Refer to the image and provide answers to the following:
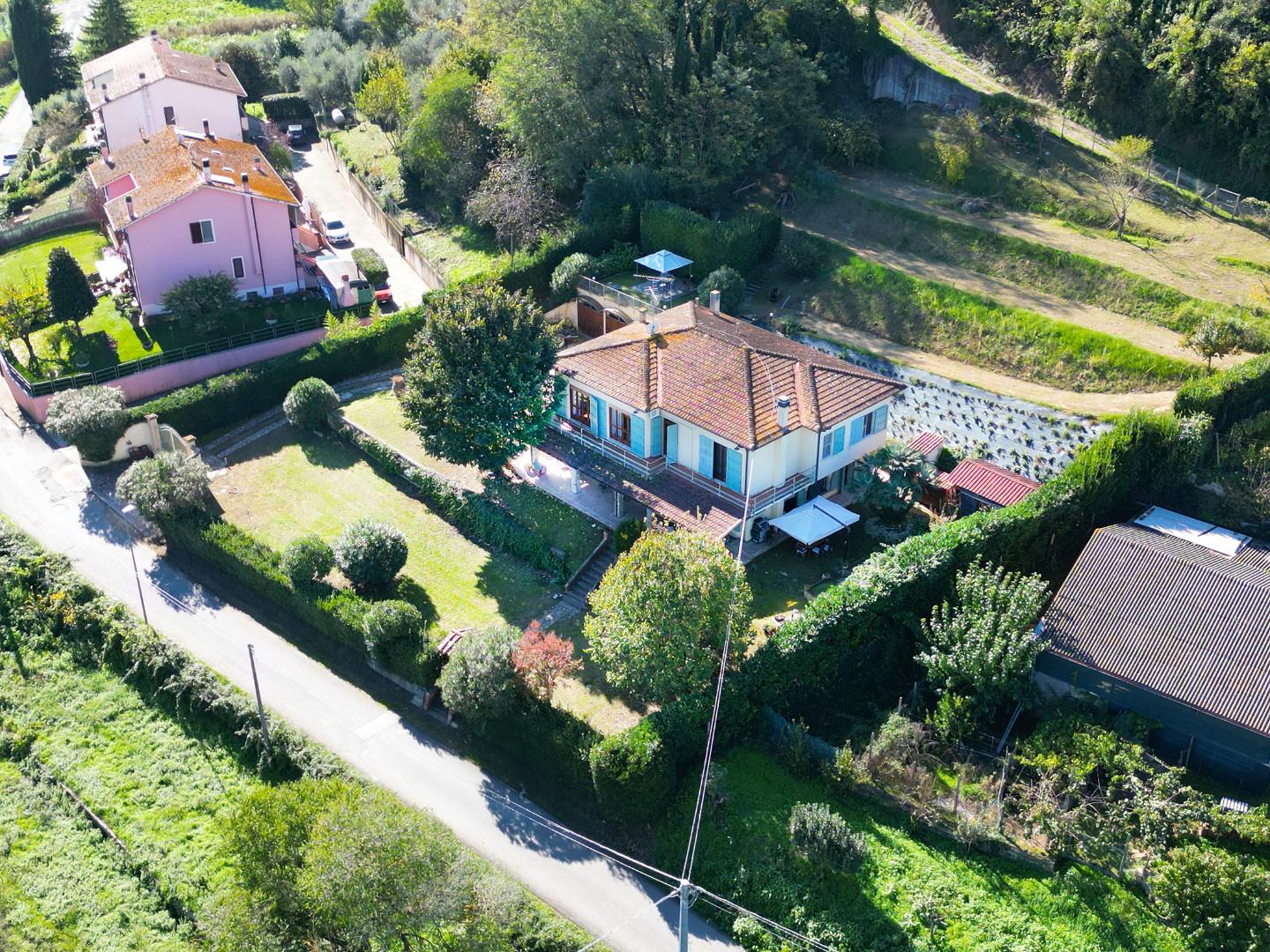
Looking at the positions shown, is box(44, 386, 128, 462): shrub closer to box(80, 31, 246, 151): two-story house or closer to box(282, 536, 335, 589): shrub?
box(282, 536, 335, 589): shrub

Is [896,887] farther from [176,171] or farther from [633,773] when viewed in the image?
[176,171]

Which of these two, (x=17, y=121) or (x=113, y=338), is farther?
(x=17, y=121)

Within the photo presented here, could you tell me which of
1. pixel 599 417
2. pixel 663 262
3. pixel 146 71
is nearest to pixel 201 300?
pixel 663 262

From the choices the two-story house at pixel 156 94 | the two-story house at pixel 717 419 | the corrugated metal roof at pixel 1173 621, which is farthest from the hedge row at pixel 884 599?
the two-story house at pixel 156 94

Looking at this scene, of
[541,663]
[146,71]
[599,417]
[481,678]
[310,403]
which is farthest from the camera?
[146,71]

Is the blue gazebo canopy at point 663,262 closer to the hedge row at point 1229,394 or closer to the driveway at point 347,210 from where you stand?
the driveway at point 347,210

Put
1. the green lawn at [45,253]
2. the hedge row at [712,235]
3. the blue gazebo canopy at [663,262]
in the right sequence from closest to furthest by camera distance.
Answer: the blue gazebo canopy at [663,262] < the hedge row at [712,235] < the green lawn at [45,253]

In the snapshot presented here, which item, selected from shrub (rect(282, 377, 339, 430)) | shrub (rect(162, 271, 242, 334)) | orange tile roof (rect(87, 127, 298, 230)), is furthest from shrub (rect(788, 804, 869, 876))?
orange tile roof (rect(87, 127, 298, 230))
